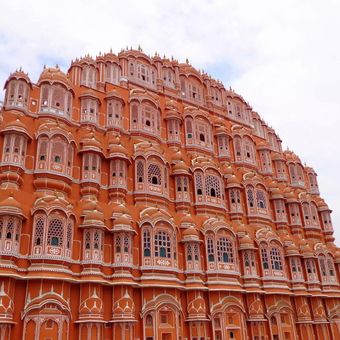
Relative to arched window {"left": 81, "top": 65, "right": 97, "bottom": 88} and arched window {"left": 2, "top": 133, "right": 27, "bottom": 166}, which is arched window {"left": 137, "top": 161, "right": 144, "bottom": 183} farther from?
arched window {"left": 81, "top": 65, "right": 97, "bottom": 88}

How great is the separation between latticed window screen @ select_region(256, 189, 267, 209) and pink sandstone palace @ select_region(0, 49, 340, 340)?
0.15 m

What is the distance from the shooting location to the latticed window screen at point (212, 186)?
31.2m

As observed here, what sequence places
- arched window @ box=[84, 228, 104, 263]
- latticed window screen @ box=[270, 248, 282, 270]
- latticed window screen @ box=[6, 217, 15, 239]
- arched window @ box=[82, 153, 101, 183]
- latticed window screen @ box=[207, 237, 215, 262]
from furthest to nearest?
latticed window screen @ box=[270, 248, 282, 270], latticed window screen @ box=[207, 237, 215, 262], arched window @ box=[82, 153, 101, 183], arched window @ box=[84, 228, 104, 263], latticed window screen @ box=[6, 217, 15, 239]

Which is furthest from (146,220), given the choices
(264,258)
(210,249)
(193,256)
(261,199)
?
(261,199)

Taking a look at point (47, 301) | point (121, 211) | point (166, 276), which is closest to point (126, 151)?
point (121, 211)

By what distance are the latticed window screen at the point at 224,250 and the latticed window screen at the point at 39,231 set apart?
12797mm

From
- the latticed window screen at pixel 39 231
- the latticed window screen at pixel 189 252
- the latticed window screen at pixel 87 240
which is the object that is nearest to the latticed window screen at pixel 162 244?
the latticed window screen at pixel 189 252

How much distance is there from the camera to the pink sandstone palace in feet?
71.6

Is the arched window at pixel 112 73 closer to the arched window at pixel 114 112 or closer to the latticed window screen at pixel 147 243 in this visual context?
the arched window at pixel 114 112

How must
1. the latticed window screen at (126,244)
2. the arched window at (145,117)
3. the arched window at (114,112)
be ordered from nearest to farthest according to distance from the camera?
the latticed window screen at (126,244)
the arched window at (114,112)
the arched window at (145,117)

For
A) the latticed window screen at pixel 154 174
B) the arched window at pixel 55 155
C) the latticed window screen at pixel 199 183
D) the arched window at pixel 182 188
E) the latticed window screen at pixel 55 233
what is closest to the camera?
the latticed window screen at pixel 55 233

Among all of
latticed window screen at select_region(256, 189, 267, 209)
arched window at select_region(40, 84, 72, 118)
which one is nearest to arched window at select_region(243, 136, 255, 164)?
latticed window screen at select_region(256, 189, 267, 209)

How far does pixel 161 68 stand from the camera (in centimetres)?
3725

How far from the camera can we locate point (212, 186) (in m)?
31.7
